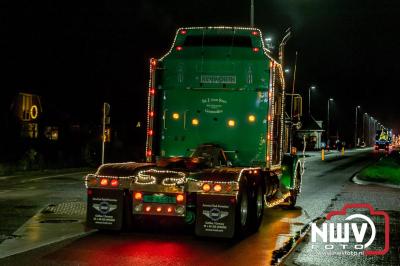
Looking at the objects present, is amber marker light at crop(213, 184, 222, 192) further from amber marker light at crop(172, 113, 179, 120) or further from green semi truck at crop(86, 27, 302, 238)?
amber marker light at crop(172, 113, 179, 120)

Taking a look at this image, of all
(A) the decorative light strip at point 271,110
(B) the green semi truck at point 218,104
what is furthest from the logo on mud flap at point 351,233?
(A) the decorative light strip at point 271,110

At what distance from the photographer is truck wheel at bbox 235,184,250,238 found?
11367 mm

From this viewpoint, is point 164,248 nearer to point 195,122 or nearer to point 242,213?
point 242,213

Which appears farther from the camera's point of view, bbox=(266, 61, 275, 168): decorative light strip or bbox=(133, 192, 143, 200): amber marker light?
bbox=(266, 61, 275, 168): decorative light strip

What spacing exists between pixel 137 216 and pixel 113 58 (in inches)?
1517

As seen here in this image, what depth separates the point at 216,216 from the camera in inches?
432

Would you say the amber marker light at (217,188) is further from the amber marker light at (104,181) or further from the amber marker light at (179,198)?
the amber marker light at (104,181)

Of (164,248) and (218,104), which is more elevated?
(218,104)

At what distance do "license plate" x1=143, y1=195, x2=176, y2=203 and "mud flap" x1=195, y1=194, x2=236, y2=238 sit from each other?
1.87 feet

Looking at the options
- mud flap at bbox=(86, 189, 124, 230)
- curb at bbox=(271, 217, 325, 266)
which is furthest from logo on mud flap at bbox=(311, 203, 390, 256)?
mud flap at bbox=(86, 189, 124, 230)

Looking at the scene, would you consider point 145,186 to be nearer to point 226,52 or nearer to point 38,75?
point 226,52

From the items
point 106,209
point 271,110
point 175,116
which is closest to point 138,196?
point 106,209

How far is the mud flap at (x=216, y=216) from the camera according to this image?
36.0 feet

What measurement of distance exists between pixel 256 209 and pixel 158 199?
8.01ft
